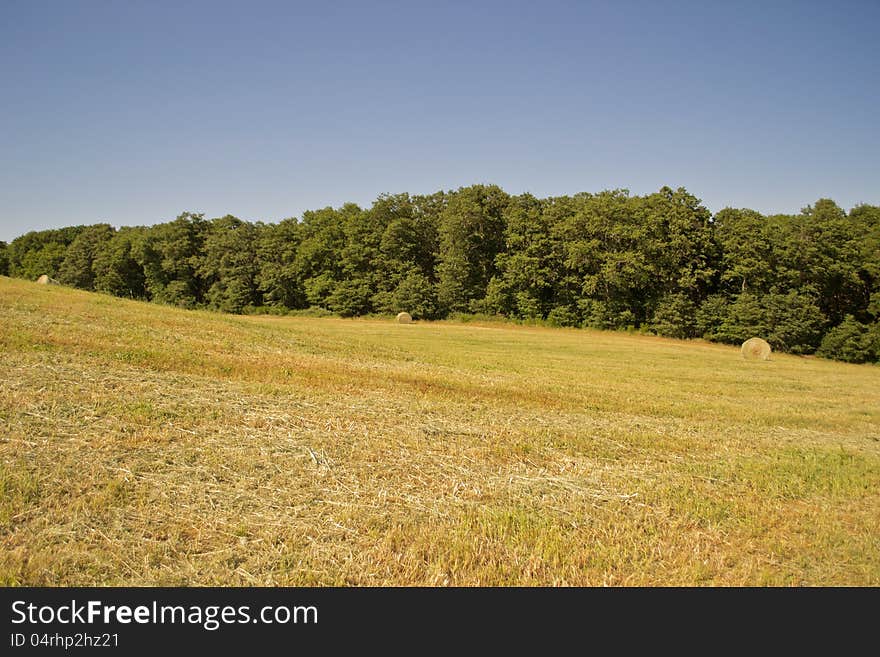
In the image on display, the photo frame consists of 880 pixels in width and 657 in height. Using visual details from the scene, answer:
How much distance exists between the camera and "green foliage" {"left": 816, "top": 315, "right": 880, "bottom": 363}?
4672 cm

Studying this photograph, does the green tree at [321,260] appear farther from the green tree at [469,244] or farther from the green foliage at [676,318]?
the green foliage at [676,318]

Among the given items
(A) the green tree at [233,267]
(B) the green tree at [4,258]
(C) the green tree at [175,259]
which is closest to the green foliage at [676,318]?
(A) the green tree at [233,267]

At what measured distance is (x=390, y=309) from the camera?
6656 centimetres

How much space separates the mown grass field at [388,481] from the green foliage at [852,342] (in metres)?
39.4

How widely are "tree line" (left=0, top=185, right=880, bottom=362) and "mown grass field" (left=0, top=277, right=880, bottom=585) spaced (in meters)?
41.0

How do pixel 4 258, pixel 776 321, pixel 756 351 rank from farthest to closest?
1. pixel 4 258
2. pixel 776 321
3. pixel 756 351

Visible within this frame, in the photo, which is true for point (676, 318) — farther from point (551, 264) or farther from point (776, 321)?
point (551, 264)

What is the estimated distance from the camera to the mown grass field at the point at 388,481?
5277mm

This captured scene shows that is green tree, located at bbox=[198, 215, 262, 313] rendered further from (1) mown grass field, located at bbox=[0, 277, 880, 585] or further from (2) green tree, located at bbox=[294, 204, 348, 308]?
(1) mown grass field, located at bbox=[0, 277, 880, 585]

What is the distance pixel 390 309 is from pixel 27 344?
2109 inches

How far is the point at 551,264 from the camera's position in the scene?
62.1 meters

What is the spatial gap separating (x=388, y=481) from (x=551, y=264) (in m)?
57.1

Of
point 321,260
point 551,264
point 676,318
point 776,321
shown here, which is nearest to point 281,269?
point 321,260
